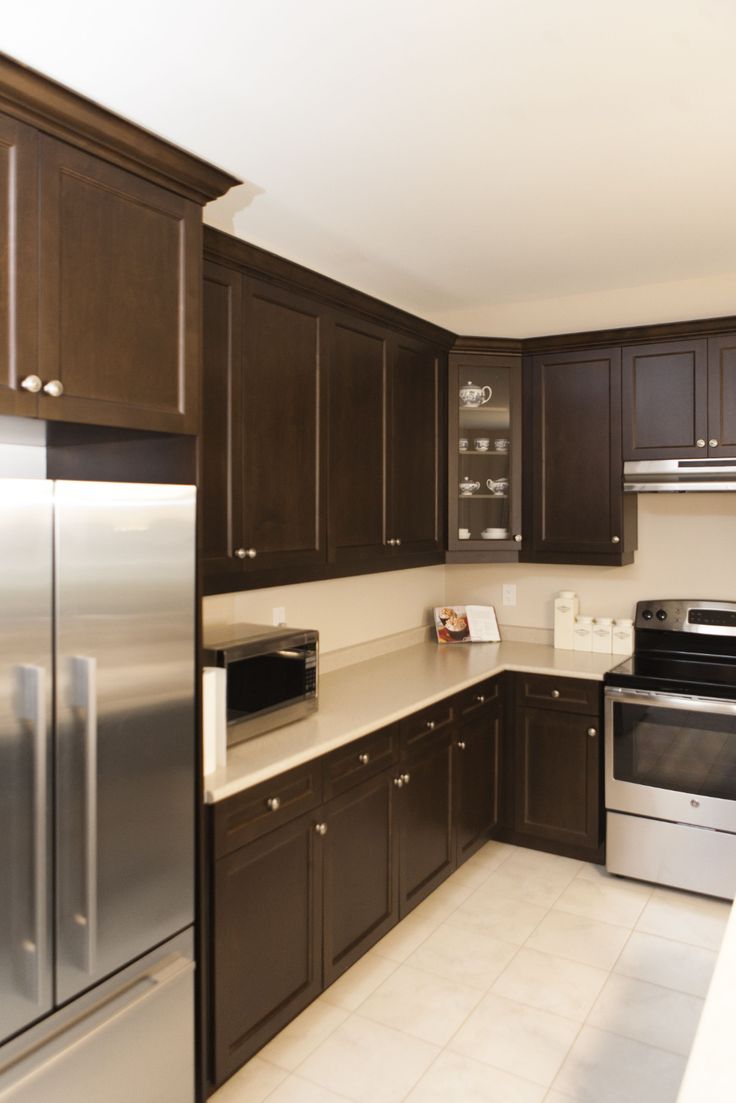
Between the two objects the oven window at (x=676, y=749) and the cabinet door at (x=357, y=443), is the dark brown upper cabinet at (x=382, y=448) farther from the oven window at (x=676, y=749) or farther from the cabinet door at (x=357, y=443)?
the oven window at (x=676, y=749)

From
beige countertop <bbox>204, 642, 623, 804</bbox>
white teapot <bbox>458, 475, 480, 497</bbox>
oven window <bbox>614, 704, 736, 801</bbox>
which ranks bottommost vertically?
oven window <bbox>614, 704, 736, 801</bbox>

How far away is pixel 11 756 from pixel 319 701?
1.50m

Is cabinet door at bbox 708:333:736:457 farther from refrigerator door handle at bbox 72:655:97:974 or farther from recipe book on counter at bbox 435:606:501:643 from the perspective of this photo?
refrigerator door handle at bbox 72:655:97:974

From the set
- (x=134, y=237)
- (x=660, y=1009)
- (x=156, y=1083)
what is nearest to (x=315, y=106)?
(x=134, y=237)

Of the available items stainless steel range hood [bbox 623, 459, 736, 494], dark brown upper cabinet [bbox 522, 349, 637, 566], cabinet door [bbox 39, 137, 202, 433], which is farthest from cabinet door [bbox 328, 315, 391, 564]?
stainless steel range hood [bbox 623, 459, 736, 494]

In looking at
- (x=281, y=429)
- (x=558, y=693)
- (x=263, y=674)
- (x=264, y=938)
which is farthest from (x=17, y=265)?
(x=558, y=693)

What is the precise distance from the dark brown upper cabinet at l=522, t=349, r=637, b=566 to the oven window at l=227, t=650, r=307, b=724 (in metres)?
1.66

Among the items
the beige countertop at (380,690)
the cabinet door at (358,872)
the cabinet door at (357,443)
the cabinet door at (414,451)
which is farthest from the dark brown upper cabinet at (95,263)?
the cabinet door at (414,451)

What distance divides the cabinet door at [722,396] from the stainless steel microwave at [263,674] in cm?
195

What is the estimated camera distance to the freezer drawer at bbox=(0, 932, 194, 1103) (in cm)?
161

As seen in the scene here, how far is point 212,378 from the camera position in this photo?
2.40 meters

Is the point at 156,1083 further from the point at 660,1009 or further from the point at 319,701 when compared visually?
the point at 660,1009

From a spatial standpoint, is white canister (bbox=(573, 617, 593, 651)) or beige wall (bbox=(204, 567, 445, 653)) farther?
white canister (bbox=(573, 617, 593, 651))

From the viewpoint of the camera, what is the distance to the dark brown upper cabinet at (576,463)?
144 inches
